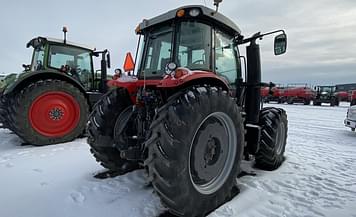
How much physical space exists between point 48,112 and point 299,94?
70.5 ft

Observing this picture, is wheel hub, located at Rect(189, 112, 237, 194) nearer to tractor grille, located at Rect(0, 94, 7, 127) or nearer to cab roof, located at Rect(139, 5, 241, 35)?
cab roof, located at Rect(139, 5, 241, 35)

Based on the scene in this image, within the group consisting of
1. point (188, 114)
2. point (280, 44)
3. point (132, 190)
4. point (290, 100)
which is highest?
point (280, 44)

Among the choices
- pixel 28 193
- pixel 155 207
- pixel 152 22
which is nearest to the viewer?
pixel 155 207

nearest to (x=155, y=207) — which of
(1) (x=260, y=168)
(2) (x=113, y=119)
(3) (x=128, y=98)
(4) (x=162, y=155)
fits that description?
(4) (x=162, y=155)

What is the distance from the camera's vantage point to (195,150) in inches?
103

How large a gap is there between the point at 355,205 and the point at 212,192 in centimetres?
162

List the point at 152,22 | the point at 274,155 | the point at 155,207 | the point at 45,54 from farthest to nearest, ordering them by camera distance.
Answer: the point at 45,54, the point at 274,155, the point at 152,22, the point at 155,207

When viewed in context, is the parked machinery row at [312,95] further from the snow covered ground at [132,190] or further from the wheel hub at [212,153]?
the wheel hub at [212,153]

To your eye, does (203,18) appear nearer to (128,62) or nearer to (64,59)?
(128,62)

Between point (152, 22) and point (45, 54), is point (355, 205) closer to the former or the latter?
point (152, 22)

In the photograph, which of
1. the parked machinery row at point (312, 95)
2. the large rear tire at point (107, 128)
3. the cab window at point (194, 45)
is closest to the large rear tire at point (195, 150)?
the cab window at point (194, 45)

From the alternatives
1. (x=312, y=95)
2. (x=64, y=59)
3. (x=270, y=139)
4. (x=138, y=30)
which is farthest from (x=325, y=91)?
(x=138, y=30)

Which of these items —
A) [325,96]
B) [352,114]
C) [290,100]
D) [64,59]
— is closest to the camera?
[64,59]

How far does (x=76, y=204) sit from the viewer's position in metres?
2.72
